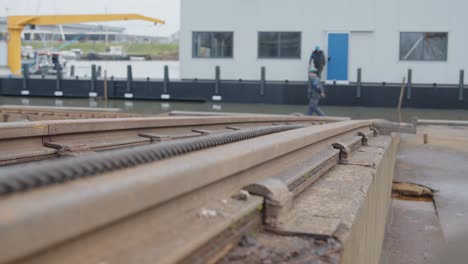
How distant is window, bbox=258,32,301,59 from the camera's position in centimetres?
2602

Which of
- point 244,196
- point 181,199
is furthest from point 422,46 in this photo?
point 181,199

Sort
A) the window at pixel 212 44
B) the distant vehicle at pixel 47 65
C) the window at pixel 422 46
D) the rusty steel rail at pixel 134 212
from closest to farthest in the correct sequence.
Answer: the rusty steel rail at pixel 134 212 < the window at pixel 422 46 < the window at pixel 212 44 < the distant vehicle at pixel 47 65

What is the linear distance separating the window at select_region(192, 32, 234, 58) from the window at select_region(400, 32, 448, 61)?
6995 millimetres

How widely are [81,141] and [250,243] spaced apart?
3.38 m

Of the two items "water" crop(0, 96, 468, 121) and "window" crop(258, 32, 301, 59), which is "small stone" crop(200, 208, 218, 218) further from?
"window" crop(258, 32, 301, 59)

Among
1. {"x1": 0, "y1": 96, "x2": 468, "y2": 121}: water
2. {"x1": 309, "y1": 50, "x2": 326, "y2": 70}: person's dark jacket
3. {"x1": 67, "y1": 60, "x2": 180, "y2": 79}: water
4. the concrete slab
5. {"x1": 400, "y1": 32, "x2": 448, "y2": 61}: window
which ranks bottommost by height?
the concrete slab

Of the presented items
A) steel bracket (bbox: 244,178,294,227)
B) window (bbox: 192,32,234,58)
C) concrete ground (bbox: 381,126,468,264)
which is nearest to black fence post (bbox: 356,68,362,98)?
window (bbox: 192,32,234,58)

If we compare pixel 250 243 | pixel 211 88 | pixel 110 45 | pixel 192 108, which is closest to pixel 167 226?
pixel 250 243

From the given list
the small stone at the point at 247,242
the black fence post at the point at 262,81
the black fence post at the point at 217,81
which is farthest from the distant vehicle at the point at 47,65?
the small stone at the point at 247,242

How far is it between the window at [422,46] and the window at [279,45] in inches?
165

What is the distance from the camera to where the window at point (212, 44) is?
87.5ft

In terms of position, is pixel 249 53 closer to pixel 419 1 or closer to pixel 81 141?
pixel 419 1

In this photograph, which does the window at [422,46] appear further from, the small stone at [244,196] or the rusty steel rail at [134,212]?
the small stone at [244,196]

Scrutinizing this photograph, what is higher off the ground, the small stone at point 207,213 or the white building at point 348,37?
the white building at point 348,37
